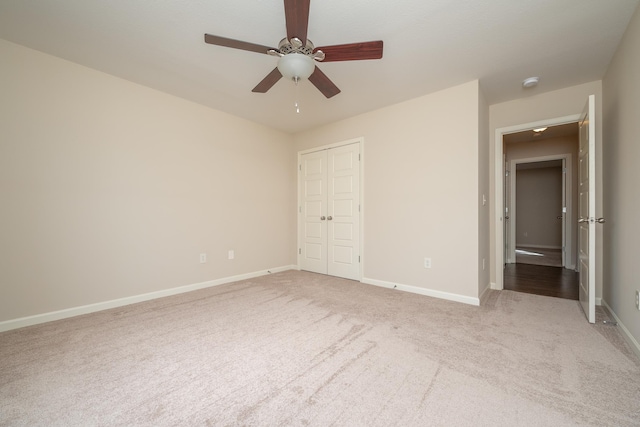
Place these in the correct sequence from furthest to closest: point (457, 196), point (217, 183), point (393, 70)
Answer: point (217, 183) → point (457, 196) → point (393, 70)

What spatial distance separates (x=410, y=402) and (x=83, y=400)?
69.8 inches

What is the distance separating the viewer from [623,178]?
7.09 ft

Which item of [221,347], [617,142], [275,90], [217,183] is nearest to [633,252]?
[617,142]

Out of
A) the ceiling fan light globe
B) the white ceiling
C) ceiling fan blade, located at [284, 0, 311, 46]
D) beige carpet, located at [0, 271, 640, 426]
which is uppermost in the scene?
the white ceiling

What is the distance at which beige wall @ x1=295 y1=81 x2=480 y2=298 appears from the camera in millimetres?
2936

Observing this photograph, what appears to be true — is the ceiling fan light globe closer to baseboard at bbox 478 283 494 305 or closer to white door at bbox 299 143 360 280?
white door at bbox 299 143 360 280

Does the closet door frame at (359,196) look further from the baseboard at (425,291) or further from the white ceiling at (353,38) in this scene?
the white ceiling at (353,38)

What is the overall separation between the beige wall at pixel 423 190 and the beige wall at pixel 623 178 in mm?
Answer: 1086

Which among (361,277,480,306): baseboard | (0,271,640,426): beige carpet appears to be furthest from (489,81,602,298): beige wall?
(0,271,640,426): beige carpet

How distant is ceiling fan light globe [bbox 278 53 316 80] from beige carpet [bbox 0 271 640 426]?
2074mm

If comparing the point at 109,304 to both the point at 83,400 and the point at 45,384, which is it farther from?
the point at 83,400

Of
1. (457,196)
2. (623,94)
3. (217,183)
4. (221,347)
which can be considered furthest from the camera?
(217,183)

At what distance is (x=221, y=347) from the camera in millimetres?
1934

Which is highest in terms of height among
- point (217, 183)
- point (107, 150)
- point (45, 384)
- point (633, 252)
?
point (107, 150)
